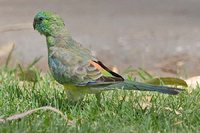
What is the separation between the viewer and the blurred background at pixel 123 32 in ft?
25.7

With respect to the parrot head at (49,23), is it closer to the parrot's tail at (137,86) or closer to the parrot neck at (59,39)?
the parrot neck at (59,39)

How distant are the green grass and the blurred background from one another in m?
1.61

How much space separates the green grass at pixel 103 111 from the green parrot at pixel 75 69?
0.13m

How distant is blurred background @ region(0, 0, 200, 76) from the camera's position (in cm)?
783

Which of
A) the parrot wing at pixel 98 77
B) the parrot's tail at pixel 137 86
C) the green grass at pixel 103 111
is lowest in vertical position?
the green grass at pixel 103 111

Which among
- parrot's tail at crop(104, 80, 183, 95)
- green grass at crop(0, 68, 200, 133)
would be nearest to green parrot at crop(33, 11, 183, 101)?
parrot's tail at crop(104, 80, 183, 95)

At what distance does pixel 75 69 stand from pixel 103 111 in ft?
1.07

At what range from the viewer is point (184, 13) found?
9391 mm

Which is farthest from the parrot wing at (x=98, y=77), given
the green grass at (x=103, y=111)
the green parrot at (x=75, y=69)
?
the green grass at (x=103, y=111)

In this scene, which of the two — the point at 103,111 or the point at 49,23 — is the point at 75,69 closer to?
the point at 103,111

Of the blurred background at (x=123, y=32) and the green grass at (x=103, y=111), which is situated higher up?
the blurred background at (x=123, y=32)

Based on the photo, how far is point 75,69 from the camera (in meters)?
5.06

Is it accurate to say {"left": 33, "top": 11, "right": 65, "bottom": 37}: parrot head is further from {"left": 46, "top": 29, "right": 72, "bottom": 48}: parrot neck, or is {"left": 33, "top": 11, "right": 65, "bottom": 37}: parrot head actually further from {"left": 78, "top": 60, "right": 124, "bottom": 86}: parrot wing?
{"left": 78, "top": 60, "right": 124, "bottom": 86}: parrot wing

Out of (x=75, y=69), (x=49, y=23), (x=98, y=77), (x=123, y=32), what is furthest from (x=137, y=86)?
(x=123, y=32)
